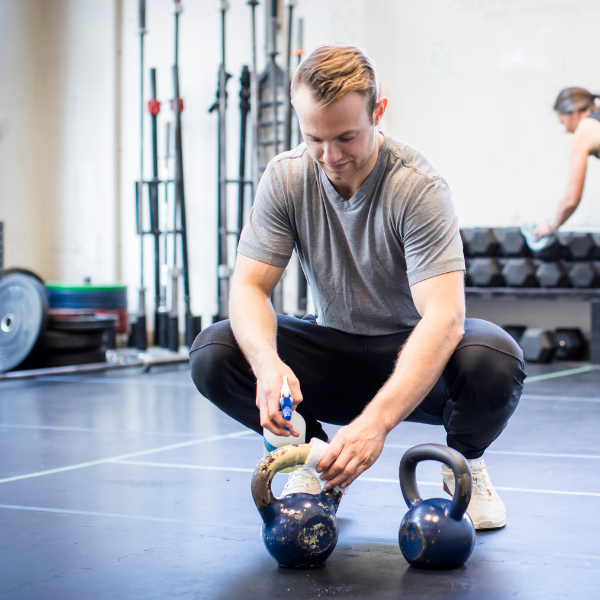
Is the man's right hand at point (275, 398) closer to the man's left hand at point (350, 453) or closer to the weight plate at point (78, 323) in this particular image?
the man's left hand at point (350, 453)

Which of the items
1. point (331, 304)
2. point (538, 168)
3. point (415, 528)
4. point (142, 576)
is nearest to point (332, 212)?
point (331, 304)

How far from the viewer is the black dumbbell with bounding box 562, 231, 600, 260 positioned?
4.70m

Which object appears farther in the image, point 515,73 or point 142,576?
point 515,73

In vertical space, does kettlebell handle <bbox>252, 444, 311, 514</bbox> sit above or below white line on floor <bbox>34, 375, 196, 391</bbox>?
above

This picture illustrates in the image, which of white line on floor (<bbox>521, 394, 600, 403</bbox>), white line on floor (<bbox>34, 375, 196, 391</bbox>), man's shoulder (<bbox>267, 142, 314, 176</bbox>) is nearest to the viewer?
man's shoulder (<bbox>267, 142, 314, 176</bbox>)

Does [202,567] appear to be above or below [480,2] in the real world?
below

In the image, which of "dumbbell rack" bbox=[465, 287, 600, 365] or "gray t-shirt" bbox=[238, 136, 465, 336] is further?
"dumbbell rack" bbox=[465, 287, 600, 365]

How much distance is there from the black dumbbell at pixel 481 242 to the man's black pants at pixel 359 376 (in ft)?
10.7

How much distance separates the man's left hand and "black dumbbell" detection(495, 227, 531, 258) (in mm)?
3834

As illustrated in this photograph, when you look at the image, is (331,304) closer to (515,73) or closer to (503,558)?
(503,558)

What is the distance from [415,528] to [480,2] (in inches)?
177

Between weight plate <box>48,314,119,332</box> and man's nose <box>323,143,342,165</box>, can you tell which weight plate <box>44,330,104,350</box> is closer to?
weight plate <box>48,314,119,332</box>

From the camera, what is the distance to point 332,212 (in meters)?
1.64

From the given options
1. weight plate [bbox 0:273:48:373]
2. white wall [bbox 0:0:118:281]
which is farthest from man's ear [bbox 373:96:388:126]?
white wall [bbox 0:0:118:281]
